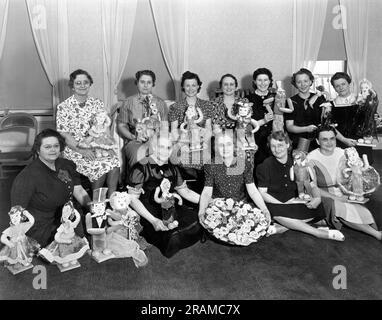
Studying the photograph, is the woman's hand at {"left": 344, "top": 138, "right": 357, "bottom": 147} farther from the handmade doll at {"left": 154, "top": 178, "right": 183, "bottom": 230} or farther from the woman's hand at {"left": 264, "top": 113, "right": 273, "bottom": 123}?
the handmade doll at {"left": 154, "top": 178, "right": 183, "bottom": 230}

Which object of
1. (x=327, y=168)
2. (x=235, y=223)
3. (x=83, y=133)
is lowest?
(x=235, y=223)

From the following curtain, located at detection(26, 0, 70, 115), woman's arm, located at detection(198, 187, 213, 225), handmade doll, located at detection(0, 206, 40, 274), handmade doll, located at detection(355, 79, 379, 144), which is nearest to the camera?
handmade doll, located at detection(0, 206, 40, 274)

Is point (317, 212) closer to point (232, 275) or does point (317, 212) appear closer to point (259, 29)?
point (232, 275)

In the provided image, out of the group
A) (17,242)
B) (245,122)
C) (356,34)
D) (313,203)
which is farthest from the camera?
(356,34)

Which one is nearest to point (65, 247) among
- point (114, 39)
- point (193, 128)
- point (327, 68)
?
point (193, 128)

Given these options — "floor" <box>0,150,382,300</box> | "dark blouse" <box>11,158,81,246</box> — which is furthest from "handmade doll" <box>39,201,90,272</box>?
"dark blouse" <box>11,158,81,246</box>

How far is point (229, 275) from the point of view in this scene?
10.4ft

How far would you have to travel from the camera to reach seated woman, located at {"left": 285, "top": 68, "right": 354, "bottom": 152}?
482 cm

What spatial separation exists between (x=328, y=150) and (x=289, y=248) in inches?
44.3

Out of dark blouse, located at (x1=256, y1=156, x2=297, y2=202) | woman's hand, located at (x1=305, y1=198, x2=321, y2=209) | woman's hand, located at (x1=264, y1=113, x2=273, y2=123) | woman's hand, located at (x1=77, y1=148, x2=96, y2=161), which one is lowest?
woman's hand, located at (x1=305, y1=198, x2=321, y2=209)

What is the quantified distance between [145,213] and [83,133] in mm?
1481

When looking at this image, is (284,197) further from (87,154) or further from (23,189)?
(23,189)

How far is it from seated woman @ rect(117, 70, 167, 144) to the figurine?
171 cm

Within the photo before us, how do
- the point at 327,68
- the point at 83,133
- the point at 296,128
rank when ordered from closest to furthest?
the point at 83,133, the point at 296,128, the point at 327,68
